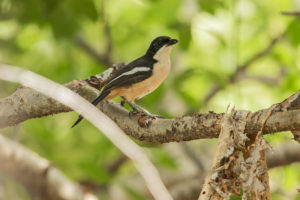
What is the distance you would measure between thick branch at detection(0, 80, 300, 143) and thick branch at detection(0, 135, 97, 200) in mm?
865

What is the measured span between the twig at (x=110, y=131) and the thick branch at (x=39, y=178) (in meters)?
2.52

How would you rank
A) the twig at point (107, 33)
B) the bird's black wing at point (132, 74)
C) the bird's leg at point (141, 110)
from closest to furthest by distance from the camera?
1. the bird's leg at point (141, 110)
2. the bird's black wing at point (132, 74)
3. the twig at point (107, 33)

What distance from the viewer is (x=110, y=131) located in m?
1.64

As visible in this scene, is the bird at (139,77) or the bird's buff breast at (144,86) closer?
the bird at (139,77)

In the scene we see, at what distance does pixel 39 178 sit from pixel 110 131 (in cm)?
291

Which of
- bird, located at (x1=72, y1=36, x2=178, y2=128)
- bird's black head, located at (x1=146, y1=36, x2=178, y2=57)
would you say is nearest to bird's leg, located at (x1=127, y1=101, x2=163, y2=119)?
bird, located at (x1=72, y1=36, x2=178, y2=128)

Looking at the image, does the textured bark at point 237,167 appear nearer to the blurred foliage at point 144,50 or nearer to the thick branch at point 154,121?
the thick branch at point 154,121

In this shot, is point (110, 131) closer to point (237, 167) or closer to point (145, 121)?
point (237, 167)

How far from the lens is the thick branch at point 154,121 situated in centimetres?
251

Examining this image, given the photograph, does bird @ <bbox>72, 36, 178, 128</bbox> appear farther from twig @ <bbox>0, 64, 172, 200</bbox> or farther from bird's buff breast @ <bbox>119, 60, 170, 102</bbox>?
twig @ <bbox>0, 64, 172, 200</bbox>

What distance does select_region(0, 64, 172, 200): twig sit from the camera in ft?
5.19

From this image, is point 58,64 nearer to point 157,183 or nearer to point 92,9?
point 92,9

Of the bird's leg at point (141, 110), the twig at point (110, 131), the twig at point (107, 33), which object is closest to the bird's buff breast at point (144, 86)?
the bird's leg at point (141, 110)

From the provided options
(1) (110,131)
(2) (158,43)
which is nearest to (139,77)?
(2) (158,43)
